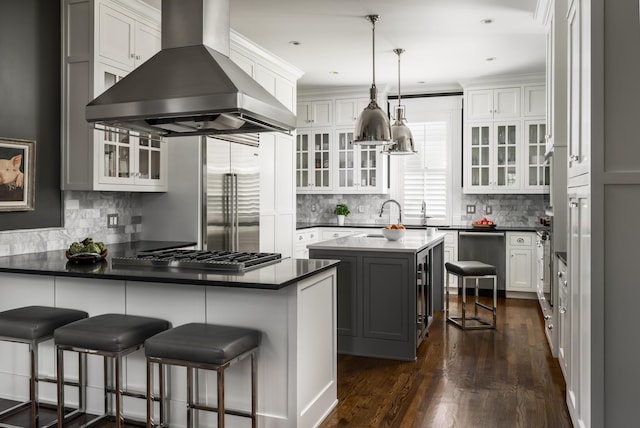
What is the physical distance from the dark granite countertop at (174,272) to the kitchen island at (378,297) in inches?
43.2

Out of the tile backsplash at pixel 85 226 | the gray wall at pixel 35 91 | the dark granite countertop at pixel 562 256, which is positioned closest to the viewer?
the dark granite countertop at pixel 562 256

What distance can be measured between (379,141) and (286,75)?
2.09 m

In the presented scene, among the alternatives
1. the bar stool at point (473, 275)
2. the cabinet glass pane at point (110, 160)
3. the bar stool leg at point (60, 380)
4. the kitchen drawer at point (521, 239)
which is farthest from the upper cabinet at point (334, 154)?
the bar stool leg at point (60, 380)

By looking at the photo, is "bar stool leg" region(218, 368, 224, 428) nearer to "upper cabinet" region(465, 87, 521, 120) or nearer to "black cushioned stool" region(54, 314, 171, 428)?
Result: "black cushioned stool" region(54, 314, 171, 428)

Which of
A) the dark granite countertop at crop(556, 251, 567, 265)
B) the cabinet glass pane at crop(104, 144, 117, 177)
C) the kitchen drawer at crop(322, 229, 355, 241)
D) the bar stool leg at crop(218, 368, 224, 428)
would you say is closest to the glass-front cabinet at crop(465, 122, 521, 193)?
the kitchen drawer at crop(322, 229, 355, 241)

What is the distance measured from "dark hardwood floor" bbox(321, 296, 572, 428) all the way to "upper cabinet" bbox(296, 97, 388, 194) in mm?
3275

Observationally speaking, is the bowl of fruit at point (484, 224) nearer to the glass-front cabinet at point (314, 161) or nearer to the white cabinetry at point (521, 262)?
the white cabinetry at point (521, 262)

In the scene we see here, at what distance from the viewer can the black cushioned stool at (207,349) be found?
2.47m

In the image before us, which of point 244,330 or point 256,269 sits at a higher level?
point 256,269

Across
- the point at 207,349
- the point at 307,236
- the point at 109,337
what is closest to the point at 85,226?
the point at 109,337

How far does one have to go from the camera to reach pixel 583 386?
8.32ft

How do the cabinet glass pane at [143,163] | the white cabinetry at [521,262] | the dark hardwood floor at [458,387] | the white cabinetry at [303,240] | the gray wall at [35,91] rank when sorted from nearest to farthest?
the dark hardwood floor at [458,387] < the gray wall at [35,91] < the cabinet glass pane at [143,163] < the white cabinetry at [521,262] < the white cabinetry at [303,240]
